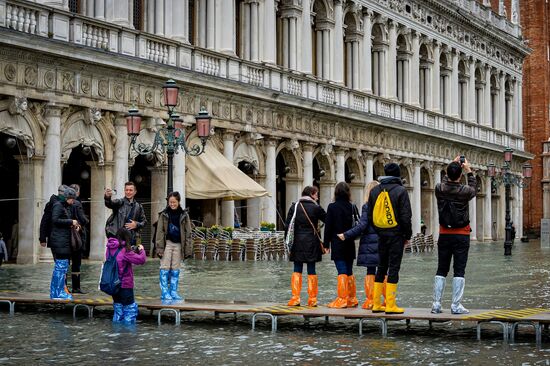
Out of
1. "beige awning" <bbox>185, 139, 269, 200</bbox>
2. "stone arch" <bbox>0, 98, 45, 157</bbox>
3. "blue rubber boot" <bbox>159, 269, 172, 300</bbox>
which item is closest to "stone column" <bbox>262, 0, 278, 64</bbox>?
"beige awning" <bbox>185, 139, 269, 200</bbox>

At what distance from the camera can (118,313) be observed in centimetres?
1312

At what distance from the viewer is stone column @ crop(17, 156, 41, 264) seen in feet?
78.7

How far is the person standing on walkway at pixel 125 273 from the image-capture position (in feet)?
42.7

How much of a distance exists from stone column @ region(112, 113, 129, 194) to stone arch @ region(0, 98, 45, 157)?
108 inches

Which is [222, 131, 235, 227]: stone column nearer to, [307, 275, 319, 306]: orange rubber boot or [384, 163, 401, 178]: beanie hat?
[307, 275, 319, 306]: orange rubber boot

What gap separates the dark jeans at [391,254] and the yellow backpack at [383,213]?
0.15 meters

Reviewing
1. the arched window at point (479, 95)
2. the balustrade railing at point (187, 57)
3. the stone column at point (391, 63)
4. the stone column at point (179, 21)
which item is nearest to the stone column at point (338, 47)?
the balustrade railing at point (187, 57)

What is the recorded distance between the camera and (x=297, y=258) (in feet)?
45.9

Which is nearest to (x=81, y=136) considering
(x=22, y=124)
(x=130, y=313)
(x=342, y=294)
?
(x=22, y=124)

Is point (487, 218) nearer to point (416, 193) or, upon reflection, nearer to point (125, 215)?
point (416, 193)

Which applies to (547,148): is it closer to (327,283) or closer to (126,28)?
(126,28)

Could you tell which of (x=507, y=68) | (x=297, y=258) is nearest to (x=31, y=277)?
(x=297, y=258)

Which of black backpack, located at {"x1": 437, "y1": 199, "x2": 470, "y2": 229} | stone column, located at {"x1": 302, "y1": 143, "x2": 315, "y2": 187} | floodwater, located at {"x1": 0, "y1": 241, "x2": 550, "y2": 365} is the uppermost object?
stone column, located at {"x1": 302, "y1": 143, "x2": 315, "y2": 187}

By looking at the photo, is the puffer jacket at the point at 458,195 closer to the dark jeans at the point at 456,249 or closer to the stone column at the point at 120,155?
the dark jeans at the point at 456,249
